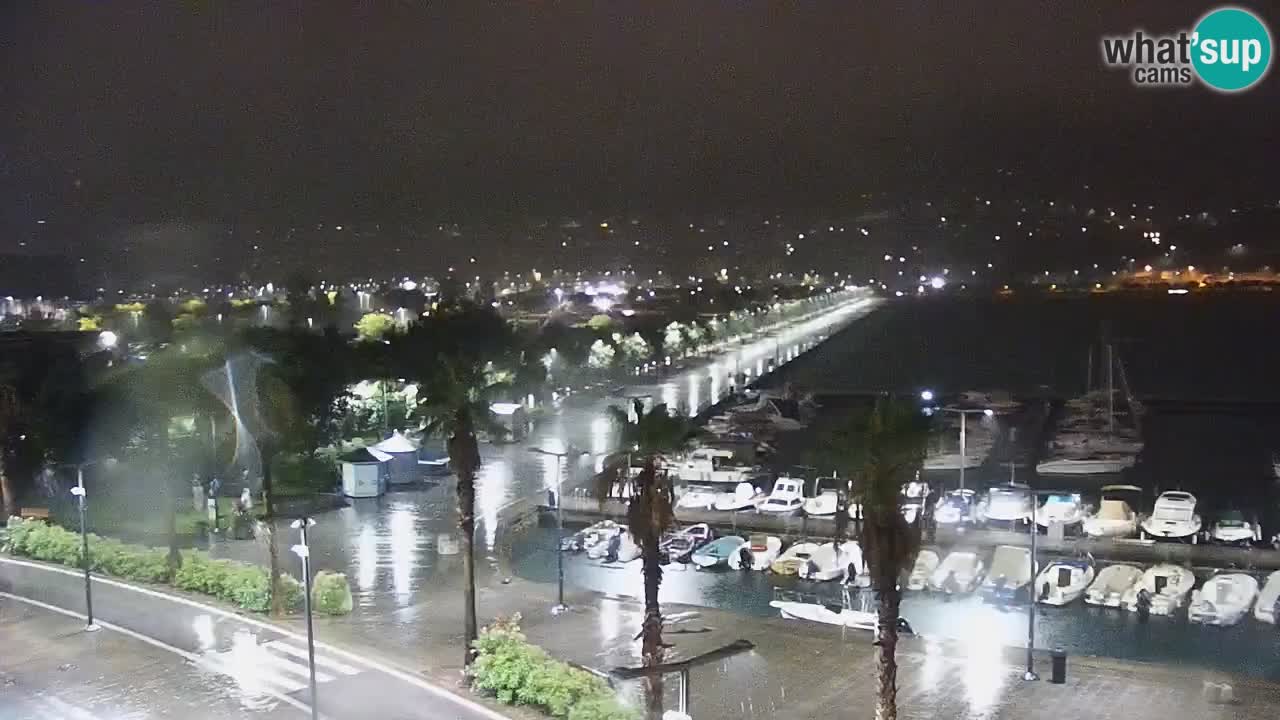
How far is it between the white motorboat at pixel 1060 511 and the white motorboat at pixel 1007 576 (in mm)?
4664

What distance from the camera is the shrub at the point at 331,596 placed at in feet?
62.7

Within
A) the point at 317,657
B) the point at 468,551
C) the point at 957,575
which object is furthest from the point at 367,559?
the point at 957,575

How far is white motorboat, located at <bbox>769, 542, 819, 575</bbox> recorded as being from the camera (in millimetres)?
26156

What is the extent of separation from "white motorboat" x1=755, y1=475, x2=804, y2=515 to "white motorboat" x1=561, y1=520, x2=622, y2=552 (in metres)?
5.17

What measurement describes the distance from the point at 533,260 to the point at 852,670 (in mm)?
178430

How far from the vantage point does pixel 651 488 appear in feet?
45.4

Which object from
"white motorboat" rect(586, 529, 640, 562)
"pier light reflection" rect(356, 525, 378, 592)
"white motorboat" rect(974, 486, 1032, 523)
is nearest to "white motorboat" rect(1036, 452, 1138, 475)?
"white motorboat" rect(974, 486, 1032, 523)

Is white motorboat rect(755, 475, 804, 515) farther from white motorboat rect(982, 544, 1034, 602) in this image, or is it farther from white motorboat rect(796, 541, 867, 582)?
white motorboat rect(982, 544, 1034, 602)

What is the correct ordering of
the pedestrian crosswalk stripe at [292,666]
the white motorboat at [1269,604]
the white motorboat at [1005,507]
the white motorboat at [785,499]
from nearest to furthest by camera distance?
the pedestrian crosswalk stripe at [292,666] < the white motorboat at [1269,604] < the white motorboat at [1005,507] < the white motorboat at [785,499]

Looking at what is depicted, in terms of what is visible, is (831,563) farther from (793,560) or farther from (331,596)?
(331,596)

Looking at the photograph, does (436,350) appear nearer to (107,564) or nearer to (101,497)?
(107,564)

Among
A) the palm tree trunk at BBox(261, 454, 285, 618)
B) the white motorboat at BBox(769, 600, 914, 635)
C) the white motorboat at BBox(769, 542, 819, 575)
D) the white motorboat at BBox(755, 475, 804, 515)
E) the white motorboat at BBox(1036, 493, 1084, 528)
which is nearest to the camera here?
the palm tree trunk at BBox(261, 454, 285, 618)

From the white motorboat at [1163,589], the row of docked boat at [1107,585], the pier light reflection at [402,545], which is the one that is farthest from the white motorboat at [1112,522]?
the pier light reflection at [402,545]

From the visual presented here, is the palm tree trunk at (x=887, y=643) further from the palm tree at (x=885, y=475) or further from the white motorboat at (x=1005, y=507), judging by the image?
the white motorboat at (x=1005, y=507)
